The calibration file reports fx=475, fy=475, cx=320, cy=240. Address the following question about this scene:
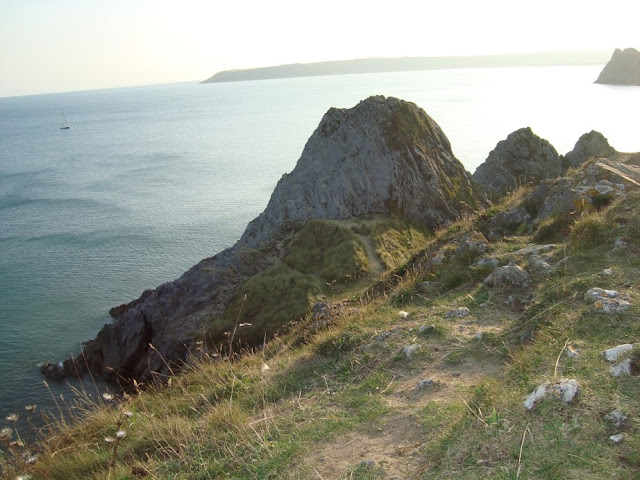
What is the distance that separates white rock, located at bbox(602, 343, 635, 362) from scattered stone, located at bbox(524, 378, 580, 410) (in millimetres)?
797

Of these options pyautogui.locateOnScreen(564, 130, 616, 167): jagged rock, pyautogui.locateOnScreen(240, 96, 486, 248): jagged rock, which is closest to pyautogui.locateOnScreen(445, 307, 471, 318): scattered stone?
pyautogui.locateOnScreen(240, 96, 486, 248): jagged rock

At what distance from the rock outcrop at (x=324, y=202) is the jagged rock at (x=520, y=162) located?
3.63 m

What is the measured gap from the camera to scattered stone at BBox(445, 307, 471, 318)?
10.2 meters

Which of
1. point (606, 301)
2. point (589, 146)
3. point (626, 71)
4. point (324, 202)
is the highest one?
point (626, 71)

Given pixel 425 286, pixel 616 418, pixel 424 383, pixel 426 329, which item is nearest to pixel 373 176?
pixel 425 286

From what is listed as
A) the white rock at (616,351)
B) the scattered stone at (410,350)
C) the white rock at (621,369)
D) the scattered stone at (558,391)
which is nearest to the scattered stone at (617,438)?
the scattered stone at (558,391)

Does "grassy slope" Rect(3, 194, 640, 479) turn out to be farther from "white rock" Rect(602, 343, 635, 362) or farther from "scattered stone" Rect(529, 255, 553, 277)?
"scattered stone" Rect(529, 255, 553, 277)

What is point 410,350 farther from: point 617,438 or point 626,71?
point 626,71

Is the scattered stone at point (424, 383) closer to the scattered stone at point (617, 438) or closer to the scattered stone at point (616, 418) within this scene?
the scattered stone at point (616, 418)

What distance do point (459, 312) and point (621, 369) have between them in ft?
14.2

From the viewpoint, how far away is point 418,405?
7152 millimetres

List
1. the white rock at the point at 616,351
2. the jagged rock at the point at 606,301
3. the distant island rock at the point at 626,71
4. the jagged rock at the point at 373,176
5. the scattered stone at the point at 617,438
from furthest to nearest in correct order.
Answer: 1. the distant island rock at the point at 626,71
2. the jagged rock at the point at 373,176
3. the jagged rock at the point at 606,301
4. the white rock at the point at 616,351
5. the scattered stone at the point at 617,438

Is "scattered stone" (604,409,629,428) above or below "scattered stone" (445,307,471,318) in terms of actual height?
above

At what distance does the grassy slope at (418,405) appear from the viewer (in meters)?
5.39
